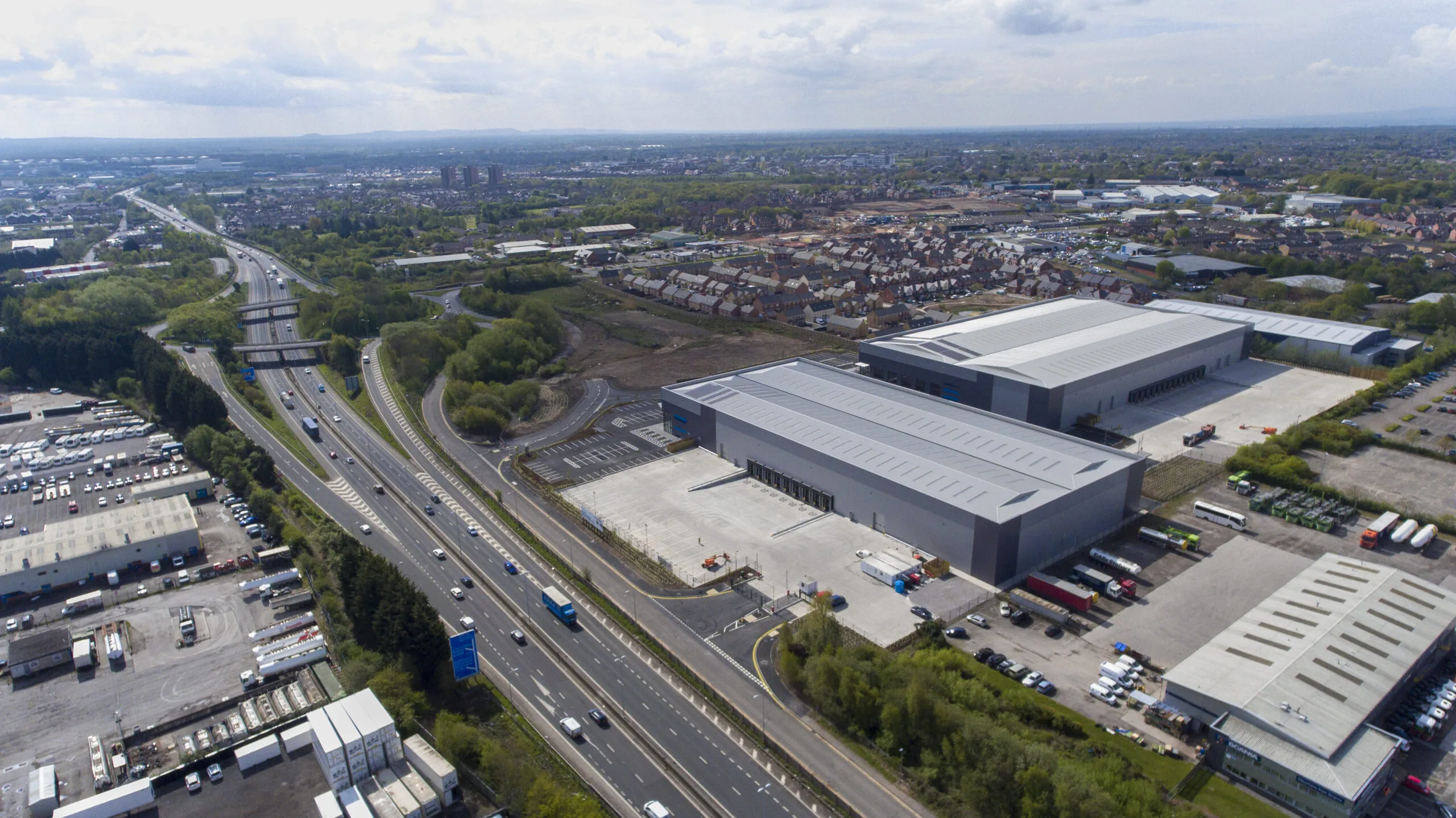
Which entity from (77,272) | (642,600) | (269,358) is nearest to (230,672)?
(642,600)

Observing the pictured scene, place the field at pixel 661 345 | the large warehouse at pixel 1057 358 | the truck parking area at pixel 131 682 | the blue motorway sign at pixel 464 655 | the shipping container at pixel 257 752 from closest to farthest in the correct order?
the shipping container at pixel 257 752 → the truck parking area at pixel 131 682 → the blue motorway sign at pixel 464 655 → the large warehouse at pixel 1057 358 → the field at pixel 661 345

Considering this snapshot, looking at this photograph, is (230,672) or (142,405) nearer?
(230,672)

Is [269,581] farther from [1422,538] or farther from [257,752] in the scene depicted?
[1422,538]

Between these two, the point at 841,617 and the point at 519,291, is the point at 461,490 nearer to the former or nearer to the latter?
the point at 841,617

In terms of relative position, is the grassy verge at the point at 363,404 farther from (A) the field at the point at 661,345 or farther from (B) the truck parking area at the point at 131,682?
(B) the truck parking area at the point at 131,682

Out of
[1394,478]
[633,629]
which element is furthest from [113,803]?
[1394,478]

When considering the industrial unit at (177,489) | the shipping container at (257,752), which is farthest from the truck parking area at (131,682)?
the industrial unit at (177,489)
